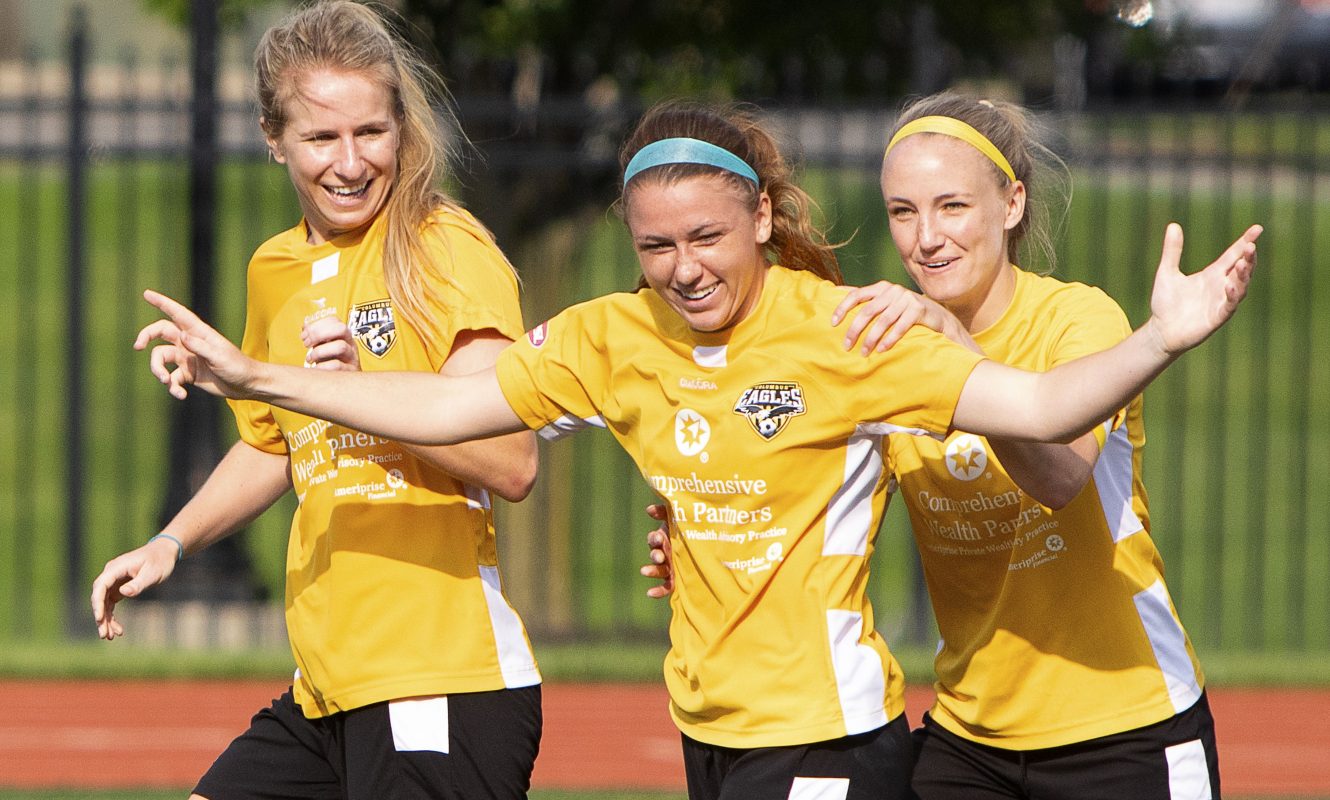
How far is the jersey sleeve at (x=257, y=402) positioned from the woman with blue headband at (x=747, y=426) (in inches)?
16.8

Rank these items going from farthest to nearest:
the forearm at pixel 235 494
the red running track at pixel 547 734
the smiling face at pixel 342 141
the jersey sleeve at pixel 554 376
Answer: the red running track at pixel 547 734 < the forearm at pixel 235 494 < the smiling face at pixel 342 141 < the jersey sleeve at pixel 554 376

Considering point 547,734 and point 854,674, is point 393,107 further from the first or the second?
point 547,734

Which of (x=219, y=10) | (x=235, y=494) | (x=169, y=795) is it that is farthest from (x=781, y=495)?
(x=219, y=10)

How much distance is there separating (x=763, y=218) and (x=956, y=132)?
0.48 m

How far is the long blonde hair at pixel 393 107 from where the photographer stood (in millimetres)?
3191

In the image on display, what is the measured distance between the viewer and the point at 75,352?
9.73 metres

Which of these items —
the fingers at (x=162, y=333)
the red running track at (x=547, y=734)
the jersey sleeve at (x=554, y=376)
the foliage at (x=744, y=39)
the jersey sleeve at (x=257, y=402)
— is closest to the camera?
the fingers at (x=162, y=333)

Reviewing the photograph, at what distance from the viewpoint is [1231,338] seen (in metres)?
20.7

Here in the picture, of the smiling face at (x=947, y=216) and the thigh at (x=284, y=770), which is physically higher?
the smiling face at (x=947, y=216)

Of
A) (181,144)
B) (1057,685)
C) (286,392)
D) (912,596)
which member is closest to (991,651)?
(1057,685)

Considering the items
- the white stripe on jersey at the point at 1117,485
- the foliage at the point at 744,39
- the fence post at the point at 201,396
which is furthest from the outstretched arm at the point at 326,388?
the fence post at the point at 201,396

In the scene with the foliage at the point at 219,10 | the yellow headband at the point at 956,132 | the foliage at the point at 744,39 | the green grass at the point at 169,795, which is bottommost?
the green grass at the point at 169,795

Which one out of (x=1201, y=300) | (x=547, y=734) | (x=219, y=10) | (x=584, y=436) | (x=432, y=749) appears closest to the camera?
(x=1201, y=300)

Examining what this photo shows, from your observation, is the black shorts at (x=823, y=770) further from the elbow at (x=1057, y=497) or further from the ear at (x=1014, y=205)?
the ear at (x=1014, y=205)
